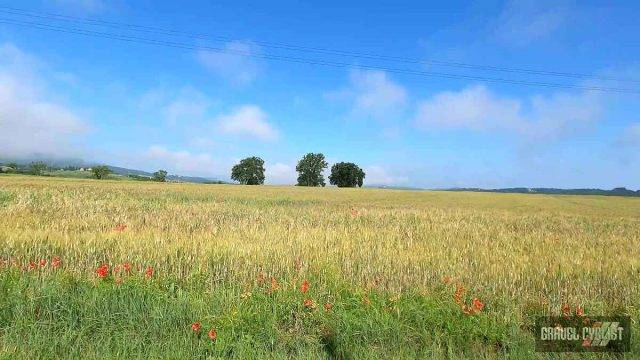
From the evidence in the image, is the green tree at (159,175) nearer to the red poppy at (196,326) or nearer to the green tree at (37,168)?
the green tree at (37,168)

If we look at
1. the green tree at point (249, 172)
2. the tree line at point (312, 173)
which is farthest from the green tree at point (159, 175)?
the green tree at point (249, 172)

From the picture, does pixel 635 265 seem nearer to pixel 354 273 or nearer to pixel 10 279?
pixel 354 273

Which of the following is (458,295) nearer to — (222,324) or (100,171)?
(222,324)

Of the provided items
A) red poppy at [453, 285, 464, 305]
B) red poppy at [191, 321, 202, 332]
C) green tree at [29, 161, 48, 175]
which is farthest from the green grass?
green tree at [29, 161, 48, 175]

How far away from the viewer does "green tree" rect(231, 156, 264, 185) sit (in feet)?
476

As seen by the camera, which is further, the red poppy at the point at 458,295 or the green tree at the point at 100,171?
the green tree at the point at 100,171

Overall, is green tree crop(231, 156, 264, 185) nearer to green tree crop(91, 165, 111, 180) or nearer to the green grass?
green tree crop(91, 165, 111, 180)

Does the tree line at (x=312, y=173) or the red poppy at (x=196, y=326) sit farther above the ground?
the tree line at (x=312, y=173)

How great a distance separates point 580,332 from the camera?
4.98m

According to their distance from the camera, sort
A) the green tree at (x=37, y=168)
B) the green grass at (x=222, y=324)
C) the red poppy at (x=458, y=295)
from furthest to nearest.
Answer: the green tree at (x=37, y=168)
the red poppy at (x=458, y=295)
the green grass at (x=222, y=324)

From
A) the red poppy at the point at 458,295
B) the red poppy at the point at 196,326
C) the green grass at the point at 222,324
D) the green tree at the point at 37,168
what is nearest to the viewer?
the green grass at the point at 222,324

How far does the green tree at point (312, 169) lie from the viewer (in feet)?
472

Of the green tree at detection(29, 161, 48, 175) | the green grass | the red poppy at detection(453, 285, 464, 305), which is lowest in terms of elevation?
the green grass

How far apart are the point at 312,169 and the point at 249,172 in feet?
78.6
